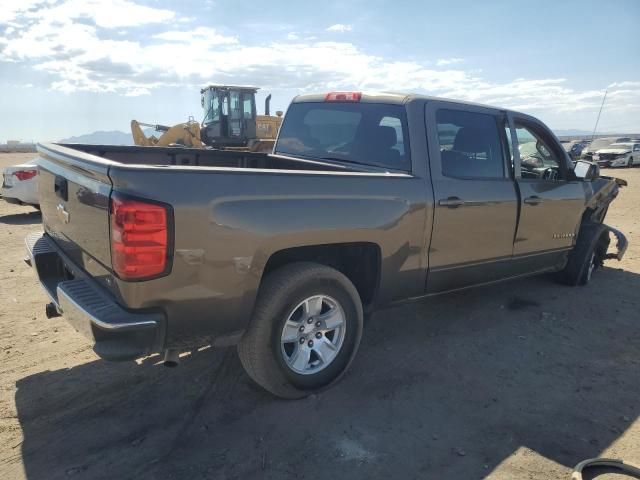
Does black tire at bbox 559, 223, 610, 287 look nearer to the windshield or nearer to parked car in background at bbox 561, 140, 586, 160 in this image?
parked car in background at bbox 561, 140, 586, 160

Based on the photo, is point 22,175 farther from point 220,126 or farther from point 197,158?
point 220,126

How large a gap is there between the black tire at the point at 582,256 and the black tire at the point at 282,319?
3431mm

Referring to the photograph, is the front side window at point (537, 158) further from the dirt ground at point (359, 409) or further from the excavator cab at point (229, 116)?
the excavator cab at point (229, 116)

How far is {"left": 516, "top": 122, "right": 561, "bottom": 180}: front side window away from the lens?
4.93 meters

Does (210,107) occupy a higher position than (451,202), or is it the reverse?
(210,107)

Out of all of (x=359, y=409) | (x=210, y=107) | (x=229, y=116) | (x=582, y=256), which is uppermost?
(x=210, y=107)

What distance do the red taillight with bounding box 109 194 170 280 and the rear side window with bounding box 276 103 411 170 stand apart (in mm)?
1947

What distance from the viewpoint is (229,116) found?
1761 centimetres

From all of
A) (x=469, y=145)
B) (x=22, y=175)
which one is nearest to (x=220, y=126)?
(x=22, y=175)

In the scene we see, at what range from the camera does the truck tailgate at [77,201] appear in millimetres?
2545

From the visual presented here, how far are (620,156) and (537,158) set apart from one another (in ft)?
87.7

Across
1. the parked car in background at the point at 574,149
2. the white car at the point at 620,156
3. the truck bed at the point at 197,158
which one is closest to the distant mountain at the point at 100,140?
the truck bed at the point at 197,158

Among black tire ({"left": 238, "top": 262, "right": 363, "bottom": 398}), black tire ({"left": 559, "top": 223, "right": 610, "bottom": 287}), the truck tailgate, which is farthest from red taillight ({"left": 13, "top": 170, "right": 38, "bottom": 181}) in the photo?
black tire ({"left": 559, "top": 223, "right": 610, "bottom": 287})

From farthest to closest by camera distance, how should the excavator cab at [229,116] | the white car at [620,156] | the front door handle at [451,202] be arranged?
the white car at [620,156]
the excavator cab at [229,116]
the front door handle at [451,202]
